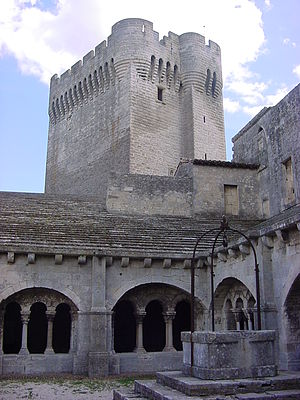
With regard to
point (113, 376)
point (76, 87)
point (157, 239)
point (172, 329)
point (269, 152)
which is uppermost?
point (76, 87)

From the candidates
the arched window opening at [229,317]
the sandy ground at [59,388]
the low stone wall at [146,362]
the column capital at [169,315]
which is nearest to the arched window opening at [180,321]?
the column capital at [169,315]

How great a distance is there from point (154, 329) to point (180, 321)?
3.12 ft

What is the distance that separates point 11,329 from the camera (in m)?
14.7

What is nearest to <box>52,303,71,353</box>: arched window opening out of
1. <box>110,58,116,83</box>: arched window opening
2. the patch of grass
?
the patch of grass

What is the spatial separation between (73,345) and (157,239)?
12.9 ft

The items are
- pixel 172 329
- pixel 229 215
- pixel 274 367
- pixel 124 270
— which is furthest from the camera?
pixel 229 215

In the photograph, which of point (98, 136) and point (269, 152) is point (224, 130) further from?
point (269, 152)

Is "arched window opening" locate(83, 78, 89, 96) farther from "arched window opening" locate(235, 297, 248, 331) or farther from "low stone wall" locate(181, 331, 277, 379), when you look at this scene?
"low stone wall" locate(181, 331, 277, 379)

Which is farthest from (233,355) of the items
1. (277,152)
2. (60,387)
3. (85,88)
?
(85,88)

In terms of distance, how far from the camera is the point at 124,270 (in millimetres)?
13625

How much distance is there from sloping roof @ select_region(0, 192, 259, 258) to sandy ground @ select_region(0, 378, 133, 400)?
331 cm

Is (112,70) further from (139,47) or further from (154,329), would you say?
(154,329)

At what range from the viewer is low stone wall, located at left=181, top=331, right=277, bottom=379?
24.0ft

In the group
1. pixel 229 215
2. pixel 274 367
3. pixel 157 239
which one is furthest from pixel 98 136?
pixel 274 367
